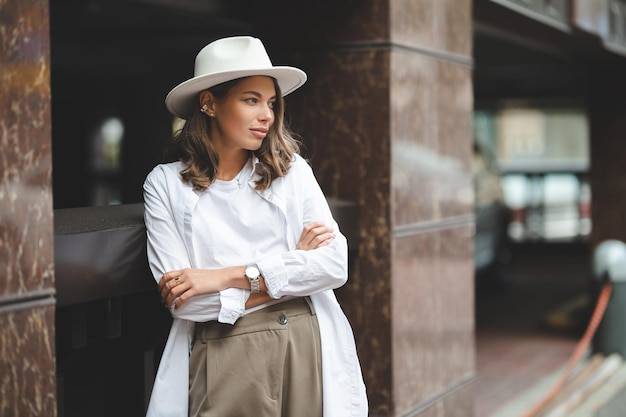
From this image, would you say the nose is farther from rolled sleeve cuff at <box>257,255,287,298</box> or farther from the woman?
rolled sleeve cuff at <box>257,255,287,298</box>

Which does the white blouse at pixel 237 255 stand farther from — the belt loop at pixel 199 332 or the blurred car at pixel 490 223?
the blurred car at pixel 490 223

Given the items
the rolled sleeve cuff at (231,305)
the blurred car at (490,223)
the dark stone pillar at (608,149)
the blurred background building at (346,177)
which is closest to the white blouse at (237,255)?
the rolled sleeve cuff at (231,305)

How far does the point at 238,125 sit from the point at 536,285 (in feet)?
37.0

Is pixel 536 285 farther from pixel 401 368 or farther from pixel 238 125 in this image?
pixel 238 125

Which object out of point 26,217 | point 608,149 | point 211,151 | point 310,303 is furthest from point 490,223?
point 26,217

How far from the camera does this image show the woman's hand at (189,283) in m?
2.96

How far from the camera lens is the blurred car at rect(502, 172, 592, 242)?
17500 millimetres

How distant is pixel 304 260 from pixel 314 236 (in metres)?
0.11

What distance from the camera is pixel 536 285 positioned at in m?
13.8

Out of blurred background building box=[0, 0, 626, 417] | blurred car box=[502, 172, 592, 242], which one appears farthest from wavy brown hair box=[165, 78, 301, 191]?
blurred car box=[502, 172, 592, 242]

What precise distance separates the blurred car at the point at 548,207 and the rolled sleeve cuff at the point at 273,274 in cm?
1489

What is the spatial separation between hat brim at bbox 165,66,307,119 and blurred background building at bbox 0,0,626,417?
41 centimetres

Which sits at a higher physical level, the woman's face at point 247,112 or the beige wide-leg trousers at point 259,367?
the woman's face at point 247,112

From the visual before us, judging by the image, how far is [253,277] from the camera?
9.85 feet
